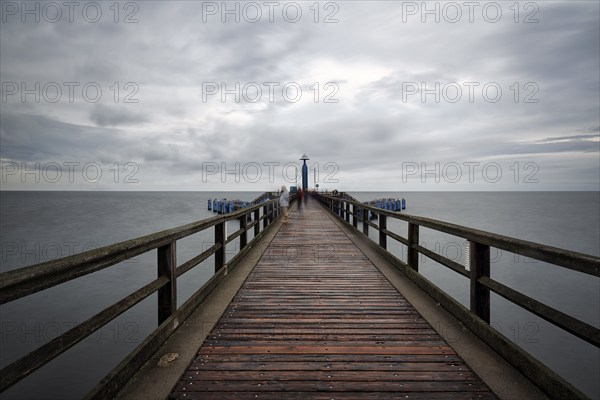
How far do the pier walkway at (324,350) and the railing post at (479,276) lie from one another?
1.91ft

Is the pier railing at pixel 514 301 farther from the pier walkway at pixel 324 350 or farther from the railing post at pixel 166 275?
the railing post at pixel 166 275

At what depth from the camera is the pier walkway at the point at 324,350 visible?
8.74ft

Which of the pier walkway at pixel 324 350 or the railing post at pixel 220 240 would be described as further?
the railing post at pixel 220 240

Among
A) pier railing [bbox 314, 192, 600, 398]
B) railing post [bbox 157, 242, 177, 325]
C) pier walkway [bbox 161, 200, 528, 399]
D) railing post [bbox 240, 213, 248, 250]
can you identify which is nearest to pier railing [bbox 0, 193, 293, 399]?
railing post [bbox 157, 242, 177, 325]

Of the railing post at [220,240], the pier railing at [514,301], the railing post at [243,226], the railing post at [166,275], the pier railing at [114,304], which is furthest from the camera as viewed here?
the railing post at [243,226]

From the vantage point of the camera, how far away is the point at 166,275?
11.6 feet

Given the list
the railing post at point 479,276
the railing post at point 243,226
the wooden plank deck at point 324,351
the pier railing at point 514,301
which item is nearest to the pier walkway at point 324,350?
the wooden plank deck at point 324,351

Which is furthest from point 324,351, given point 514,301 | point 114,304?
point 114,304

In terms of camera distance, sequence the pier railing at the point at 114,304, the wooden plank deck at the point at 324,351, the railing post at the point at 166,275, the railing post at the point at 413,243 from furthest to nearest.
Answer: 1. the railing post at the point at 413,243
2. the railing post at the point at 166,275
3. the wooden plank deck at the point at 324,351
4. the pier railing at the point at 114,304

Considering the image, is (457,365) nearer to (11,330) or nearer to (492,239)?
(492,239)

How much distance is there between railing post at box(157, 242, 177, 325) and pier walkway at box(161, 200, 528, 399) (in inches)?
23.1

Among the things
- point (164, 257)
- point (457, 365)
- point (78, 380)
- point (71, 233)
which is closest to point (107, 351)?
point (78, 380)

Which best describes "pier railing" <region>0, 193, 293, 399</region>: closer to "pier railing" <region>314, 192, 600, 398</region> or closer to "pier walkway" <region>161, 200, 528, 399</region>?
"pier walkway" <region>161, 200, 528, 399</region>

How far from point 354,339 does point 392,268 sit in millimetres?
3332
